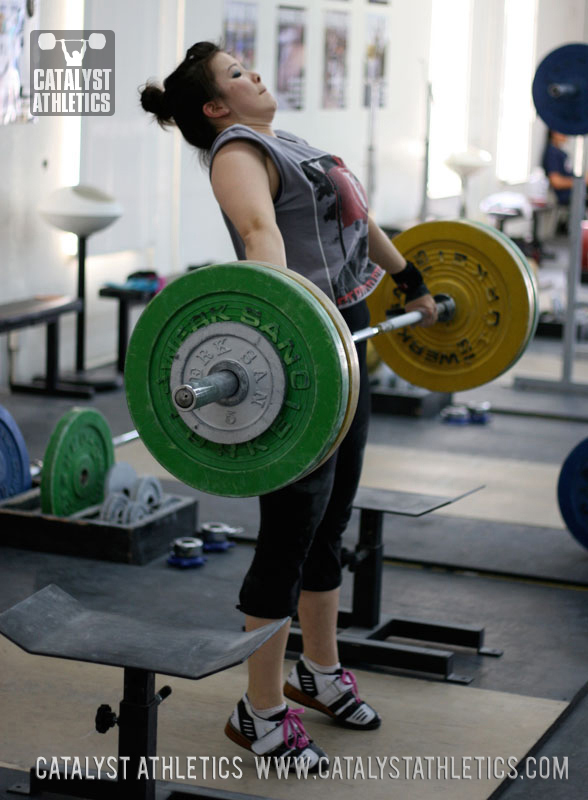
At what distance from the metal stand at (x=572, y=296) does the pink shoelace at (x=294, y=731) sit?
3.77m

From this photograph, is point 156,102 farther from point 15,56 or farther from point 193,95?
point 15,56

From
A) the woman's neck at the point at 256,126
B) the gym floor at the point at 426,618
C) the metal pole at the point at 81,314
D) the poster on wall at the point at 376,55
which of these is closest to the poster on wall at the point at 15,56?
the metal pole at the point at 81,314

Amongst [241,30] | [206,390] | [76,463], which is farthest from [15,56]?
[206,390]

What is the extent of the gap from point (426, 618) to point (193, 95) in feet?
4.66

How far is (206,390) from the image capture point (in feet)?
6.31

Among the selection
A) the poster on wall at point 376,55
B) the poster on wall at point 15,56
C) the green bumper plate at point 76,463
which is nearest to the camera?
the green bumper plate at point 76,463

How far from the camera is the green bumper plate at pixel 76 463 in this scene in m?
3.40

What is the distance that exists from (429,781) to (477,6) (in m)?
→ 8.78

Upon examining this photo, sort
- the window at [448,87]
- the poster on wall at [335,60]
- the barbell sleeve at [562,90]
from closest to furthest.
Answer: the barbell sleeve at [562,90]
the poster on wall at [335,60]
the window at [448,87]

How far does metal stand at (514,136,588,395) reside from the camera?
5.66 meters

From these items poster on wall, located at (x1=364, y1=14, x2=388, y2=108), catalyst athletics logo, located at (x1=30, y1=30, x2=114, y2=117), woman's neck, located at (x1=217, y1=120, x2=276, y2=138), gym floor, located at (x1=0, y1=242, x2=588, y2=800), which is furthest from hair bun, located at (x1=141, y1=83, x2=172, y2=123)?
poster on wall, located at (x1=364, y1=14, x2=388, y2=108)

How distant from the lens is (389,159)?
9.06 metres

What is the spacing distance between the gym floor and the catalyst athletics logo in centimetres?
148

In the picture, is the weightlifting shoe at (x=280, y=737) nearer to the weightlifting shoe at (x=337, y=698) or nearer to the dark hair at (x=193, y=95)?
the weightlifting shoe at (x=337, y=698)
